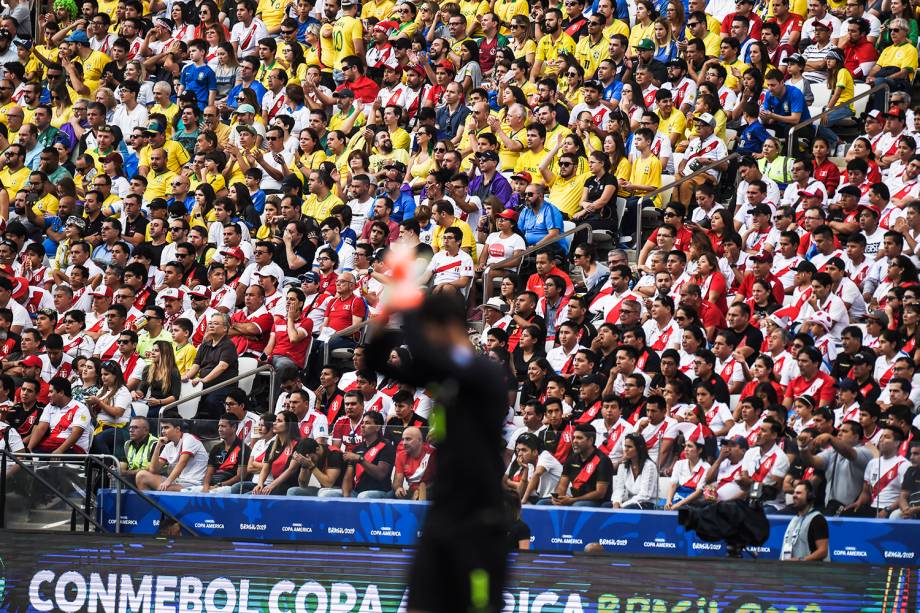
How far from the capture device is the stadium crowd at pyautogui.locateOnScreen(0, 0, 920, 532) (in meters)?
11.8

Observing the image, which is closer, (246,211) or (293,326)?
(293,326)

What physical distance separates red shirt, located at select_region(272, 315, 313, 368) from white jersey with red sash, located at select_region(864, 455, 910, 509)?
6.45m

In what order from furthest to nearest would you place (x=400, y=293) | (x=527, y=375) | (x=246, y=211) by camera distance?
(x=246, y=211) → (x=527, y=375) → (x=400, y=293)

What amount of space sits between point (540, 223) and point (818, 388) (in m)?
4.16

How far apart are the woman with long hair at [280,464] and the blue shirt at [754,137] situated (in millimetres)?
6696

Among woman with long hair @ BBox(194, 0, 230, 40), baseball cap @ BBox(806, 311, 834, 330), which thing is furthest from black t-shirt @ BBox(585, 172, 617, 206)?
woman with long hair @ BBox(194, 0, 230, 40)

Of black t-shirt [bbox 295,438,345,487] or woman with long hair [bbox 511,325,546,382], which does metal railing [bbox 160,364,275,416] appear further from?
black t-shirt [bbox 295,438,345,487]

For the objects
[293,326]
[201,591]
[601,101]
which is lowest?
[201,591]

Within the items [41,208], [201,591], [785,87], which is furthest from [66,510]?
[785,87]

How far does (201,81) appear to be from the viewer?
20703mm

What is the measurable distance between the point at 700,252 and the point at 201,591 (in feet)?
20.2

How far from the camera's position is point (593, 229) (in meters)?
16.1

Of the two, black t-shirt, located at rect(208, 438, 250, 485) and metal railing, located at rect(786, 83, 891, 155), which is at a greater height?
metal railing, located at rect(786, 83, 891, 155)

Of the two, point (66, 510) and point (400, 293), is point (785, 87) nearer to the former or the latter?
point (66, 510)
